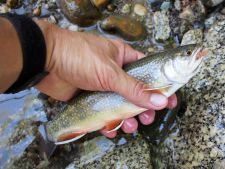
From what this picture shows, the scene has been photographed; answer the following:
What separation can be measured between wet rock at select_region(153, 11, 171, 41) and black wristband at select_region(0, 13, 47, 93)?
140 centimetres

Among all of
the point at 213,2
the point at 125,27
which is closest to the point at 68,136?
the point at 125,27

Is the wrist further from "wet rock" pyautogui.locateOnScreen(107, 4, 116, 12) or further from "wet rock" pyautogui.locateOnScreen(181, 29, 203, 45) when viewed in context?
"wet rock" pyautogui.locateOnScreen(181, 29, 203, 45)

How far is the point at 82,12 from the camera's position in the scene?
4.11 metres

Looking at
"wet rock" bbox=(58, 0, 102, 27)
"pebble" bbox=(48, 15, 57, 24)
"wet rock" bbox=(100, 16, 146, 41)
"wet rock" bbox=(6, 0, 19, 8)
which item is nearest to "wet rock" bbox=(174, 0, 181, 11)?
"wet rock" bbox=(100, 16, 146, 41)

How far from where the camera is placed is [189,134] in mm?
3240

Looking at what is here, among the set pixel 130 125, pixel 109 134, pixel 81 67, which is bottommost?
pixel 109 134

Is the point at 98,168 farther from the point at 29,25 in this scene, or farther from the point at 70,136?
the point at 29,25

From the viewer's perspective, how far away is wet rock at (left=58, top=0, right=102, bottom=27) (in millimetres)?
4098

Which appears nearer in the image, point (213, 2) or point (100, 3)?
point (213, 2)

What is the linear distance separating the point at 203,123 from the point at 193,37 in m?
0.93

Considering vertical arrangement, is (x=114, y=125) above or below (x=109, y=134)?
above

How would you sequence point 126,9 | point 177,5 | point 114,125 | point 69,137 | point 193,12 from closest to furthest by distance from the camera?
point 114,125, point 69,137, point 193,12, point 177,5, point 126,9

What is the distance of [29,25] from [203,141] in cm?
156

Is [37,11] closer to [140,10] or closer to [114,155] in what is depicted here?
[140,10]
